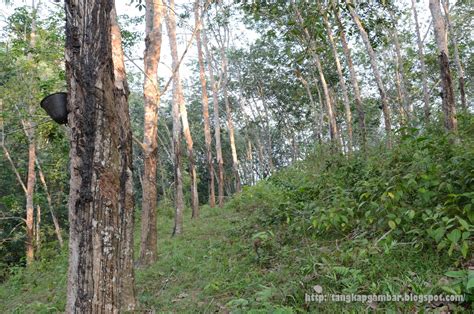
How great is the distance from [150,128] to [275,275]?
3583 mm

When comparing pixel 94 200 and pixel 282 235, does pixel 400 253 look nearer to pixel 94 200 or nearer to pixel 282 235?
pixel 282 235

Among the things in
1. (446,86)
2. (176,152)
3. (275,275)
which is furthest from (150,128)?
(446,86)

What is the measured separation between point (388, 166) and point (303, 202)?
4.62 ft

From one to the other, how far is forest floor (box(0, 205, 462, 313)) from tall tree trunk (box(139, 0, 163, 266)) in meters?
0.50

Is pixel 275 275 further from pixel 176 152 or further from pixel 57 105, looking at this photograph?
pixel 176 152

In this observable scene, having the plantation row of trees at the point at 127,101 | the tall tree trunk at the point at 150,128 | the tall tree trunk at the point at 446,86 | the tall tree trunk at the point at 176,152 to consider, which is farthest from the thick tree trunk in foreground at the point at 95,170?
the tall tree trunk at the point at 176,152

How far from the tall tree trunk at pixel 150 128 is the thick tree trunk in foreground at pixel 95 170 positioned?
391 cm

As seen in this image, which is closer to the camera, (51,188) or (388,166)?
(388,166)

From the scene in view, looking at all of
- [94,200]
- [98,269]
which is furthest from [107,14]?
[98,269]

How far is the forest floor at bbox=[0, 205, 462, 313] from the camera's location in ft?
8.63

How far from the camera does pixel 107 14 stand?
2139 millimetres

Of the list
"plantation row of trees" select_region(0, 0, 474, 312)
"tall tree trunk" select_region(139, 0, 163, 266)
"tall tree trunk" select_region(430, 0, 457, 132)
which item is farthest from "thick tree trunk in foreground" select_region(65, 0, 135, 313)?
"tall tree trunk" select_region(430, 0, 457, 132)

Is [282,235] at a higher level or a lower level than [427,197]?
lower

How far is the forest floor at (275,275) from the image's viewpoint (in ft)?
8.63
